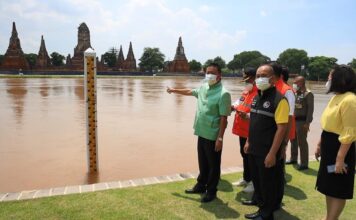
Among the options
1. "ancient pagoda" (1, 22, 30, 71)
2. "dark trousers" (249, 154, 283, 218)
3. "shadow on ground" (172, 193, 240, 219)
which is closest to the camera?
"dark trousers" (249, 154, 283, 218)

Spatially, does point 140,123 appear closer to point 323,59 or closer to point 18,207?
point 18,207

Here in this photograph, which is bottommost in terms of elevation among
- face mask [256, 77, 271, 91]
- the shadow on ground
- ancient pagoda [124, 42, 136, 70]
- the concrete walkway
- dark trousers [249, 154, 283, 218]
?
the shadow on ground

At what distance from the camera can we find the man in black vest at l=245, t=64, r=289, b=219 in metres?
3.50

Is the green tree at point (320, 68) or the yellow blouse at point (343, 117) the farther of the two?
the green tree at point (320, 68)

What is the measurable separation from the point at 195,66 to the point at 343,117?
3882 inches

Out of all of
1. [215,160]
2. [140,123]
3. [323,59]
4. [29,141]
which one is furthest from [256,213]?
[323,59]

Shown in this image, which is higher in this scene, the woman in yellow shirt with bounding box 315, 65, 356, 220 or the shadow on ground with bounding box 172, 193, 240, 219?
the woman in yellow shirt with bounding box 315, 65, 356, 220

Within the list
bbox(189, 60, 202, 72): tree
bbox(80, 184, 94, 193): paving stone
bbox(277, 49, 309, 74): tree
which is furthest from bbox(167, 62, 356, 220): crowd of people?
bbox(189, 60, 202, 72): tree

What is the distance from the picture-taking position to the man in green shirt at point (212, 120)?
167 inches

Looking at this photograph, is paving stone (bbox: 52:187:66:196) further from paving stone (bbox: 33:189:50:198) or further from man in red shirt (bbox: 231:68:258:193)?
man in red shirt (bbox: 231:68:258:193)

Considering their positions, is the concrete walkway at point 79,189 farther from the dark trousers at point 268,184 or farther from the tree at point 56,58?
the tree at point 56,58

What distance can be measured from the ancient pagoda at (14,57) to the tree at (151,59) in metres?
36.4

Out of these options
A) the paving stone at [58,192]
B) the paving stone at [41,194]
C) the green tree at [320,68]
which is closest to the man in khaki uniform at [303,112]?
the paving stone at [58,192]

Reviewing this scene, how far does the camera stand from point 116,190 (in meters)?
4.70
